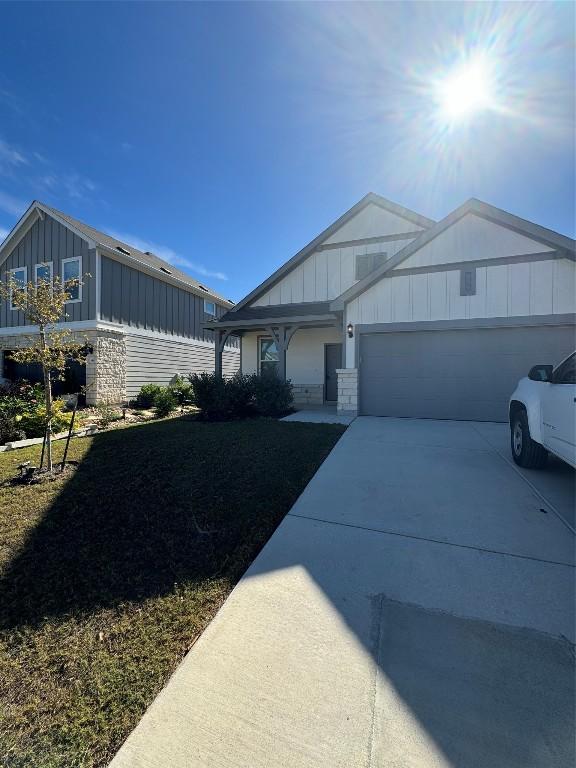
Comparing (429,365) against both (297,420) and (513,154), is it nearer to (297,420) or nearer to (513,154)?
(297,420)

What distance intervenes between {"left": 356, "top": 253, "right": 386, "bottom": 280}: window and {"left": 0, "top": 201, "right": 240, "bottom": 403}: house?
321 inches

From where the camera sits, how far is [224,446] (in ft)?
20.3

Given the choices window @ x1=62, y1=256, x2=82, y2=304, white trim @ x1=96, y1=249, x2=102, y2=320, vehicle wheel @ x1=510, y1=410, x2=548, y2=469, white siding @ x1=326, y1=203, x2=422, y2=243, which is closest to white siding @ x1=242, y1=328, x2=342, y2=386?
white siding @ x1=326, y1=203, x2=422, y2=243

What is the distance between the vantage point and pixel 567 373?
12.7 ft

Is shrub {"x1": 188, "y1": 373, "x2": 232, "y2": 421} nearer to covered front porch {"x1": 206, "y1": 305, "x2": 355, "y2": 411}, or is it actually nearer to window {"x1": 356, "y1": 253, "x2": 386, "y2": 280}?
covered front porch {"x1": 206, "y1": 305, "x2": 355, "y2": 411}

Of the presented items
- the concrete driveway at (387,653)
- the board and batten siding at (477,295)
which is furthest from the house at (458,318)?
the concrete driveway at (387,653)

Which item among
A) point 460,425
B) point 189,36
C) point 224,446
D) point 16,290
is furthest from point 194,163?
point 460,425

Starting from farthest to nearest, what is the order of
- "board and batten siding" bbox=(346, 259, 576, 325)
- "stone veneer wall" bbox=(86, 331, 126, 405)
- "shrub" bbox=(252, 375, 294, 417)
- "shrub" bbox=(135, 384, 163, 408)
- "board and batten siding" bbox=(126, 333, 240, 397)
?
"board and batten siding" bbox=(126, 333, 240, 397) < "shrub" bbox=(135, 384, 163, 408) < "stone veneer wall" bbox=(86, 331, 126, 405) < "shrub" bbox=(252, 375, 294, 417) < "board and batten siding" bbox=(346, 259, 576, 325)

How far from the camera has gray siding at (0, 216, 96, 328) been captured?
1173 cm

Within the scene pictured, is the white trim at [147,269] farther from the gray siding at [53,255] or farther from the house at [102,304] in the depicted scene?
the gray siding at [53,255]

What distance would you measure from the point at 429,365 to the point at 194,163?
→ 363 inches

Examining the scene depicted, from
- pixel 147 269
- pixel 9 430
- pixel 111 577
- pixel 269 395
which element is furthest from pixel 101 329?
pixel 111 577

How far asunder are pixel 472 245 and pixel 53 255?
47.7ft

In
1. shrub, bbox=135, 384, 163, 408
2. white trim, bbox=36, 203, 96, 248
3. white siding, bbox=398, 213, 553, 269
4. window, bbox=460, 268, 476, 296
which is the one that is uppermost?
white trim, bbox=36, 203, 96, 248
